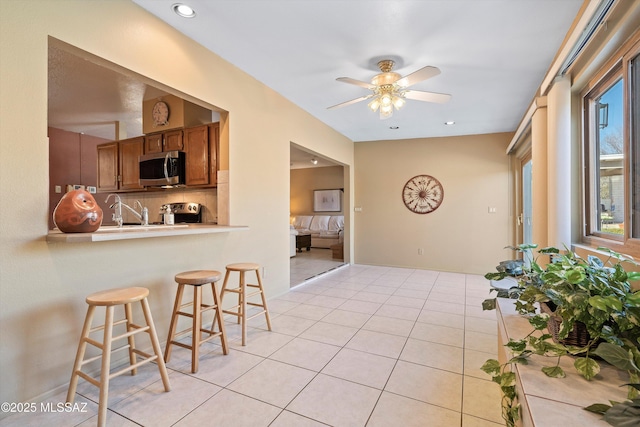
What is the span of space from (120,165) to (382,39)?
3.84m

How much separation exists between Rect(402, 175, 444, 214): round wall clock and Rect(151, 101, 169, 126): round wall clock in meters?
4.28

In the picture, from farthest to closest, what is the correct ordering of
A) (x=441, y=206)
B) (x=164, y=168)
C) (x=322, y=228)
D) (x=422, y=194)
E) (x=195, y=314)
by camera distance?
(x=322, y=228), (x=422, y=194), (x=441, y=206), (x=164, y=168), (x=195, y=314)

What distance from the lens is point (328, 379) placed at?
6.55ft

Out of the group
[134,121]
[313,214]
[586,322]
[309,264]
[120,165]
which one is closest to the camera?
[586,322]

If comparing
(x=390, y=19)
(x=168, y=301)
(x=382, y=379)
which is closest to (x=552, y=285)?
(x=382, y=379)

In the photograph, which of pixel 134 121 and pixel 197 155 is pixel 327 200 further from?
pixel 197 155

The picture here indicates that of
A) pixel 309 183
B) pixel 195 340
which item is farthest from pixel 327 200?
pixel 195 340

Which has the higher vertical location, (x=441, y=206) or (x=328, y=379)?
(x=441, y=206)

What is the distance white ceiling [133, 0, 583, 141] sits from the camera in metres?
2.13

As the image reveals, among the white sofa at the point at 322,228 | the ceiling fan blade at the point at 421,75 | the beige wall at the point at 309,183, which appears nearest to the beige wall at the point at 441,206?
the white sofa at the point at 322,228

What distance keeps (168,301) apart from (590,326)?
2.70 metres

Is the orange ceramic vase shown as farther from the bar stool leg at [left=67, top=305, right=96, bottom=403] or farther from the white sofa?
the white sofa

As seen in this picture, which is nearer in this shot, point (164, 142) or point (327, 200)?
point (164, 142)

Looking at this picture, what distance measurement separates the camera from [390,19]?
2.25m
